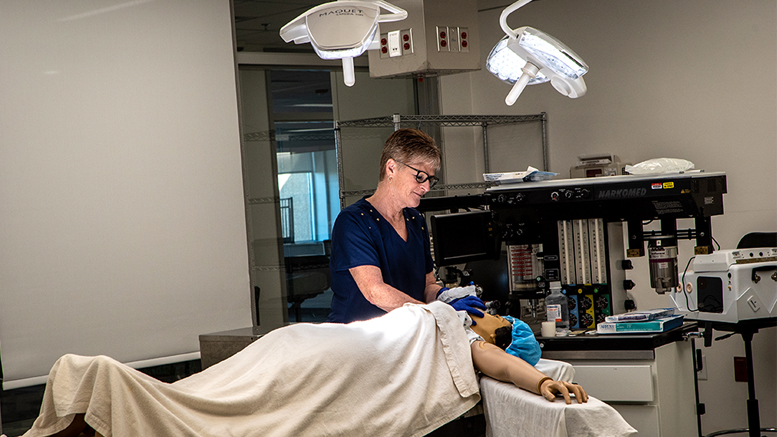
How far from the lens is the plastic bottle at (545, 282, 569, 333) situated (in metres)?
2.75

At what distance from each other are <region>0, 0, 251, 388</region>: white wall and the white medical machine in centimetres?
225

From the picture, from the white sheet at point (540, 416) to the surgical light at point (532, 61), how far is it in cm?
89

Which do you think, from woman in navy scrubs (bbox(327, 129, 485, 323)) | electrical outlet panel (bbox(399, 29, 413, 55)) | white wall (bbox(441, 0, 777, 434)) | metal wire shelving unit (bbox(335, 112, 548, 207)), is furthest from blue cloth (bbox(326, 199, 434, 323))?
white wall (bbox(441, 0, 777, 434))

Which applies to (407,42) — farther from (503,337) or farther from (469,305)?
(503,337)

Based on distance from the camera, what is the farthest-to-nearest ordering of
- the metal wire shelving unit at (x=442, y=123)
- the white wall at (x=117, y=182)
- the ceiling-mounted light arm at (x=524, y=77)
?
the metal wire shelving unit at (x=442, y=123), the white wall at (x=117, y=182), the ceiling-mounted light arm at (x=524, y=77)

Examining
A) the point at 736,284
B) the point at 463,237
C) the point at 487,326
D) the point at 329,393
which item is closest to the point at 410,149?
the point at 463,237

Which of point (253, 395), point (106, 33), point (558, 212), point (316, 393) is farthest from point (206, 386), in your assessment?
point (106, 33)

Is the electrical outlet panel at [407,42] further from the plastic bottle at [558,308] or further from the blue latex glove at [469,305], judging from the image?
the blue latex glove at [469,305]

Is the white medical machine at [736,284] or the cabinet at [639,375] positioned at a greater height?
the white medical machine at [736,284]

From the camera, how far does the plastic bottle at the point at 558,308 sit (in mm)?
2745

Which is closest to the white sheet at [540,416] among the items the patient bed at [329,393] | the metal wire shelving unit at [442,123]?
the patient bed at [329,393]

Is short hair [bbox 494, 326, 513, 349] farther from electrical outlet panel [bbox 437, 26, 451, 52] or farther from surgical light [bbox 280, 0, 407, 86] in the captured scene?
electrical outlet panel [bbox 437, 26, 451, 52]

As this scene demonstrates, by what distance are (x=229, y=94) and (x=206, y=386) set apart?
2.30m

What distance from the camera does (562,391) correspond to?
1871 mm
